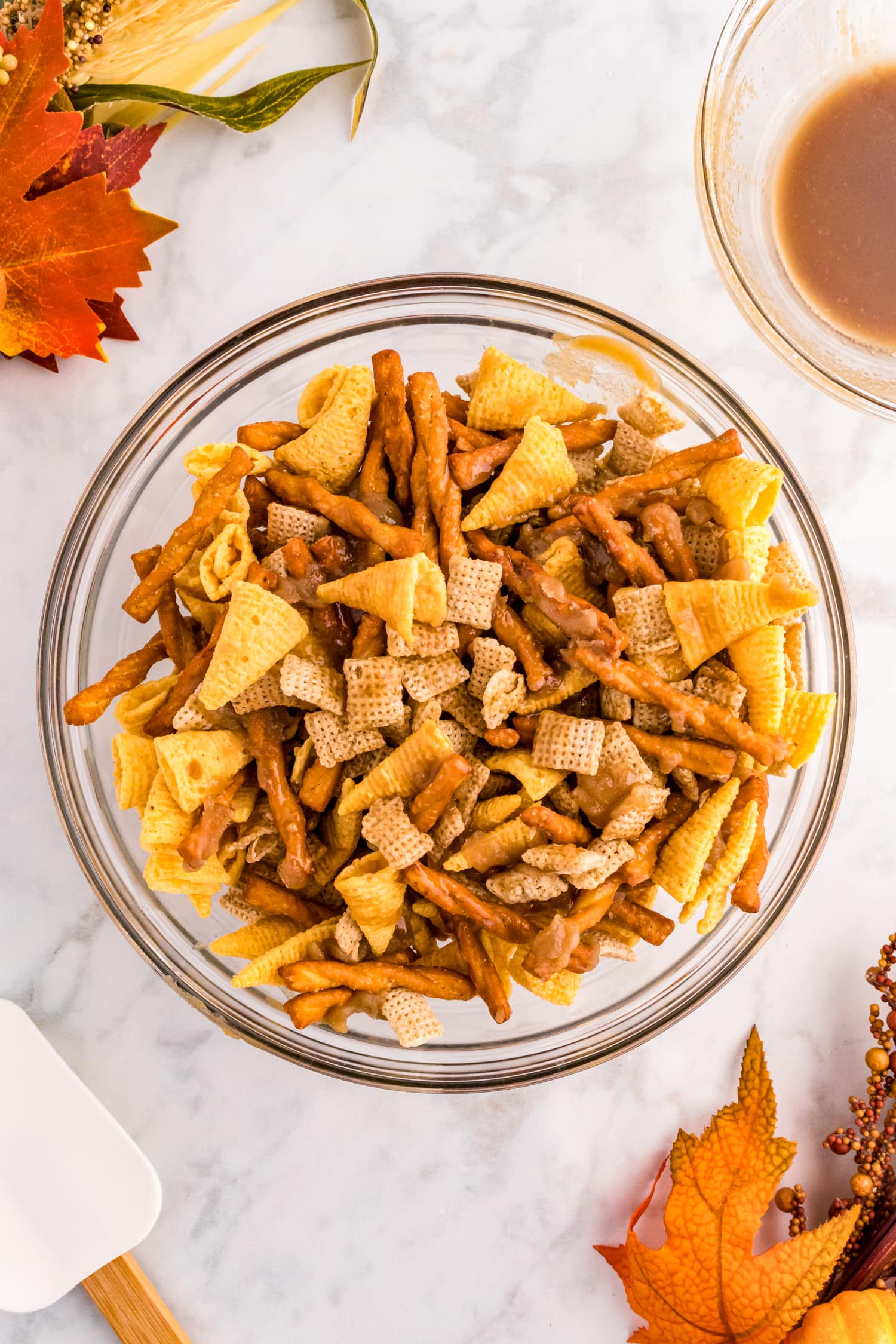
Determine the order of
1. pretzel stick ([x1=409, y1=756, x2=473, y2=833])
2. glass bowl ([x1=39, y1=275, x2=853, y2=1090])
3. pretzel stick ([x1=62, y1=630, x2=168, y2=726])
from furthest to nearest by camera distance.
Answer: glass bowl ([x1=39, y1=275, x2=853, y2=1090]) → pretzel stick ([x1=62, y1=630, x2=168, y2=726]) → pretzel stick ([x1=409, y1=756, x2=473, y2=833])

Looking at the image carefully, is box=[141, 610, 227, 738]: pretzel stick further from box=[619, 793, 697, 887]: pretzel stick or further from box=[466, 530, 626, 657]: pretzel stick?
box=[619, 793, 697, 887]: pretzel stick

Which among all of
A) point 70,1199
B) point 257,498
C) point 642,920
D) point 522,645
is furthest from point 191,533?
point 70,1199

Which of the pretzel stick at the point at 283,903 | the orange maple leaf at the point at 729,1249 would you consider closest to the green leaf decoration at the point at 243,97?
the pretzel stick at the point at 283,903

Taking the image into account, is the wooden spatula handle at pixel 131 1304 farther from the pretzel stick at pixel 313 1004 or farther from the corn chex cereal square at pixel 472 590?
the corn chex cereal square at pixel 472 590

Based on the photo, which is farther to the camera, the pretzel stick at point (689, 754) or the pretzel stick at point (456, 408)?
the pretzel stick at point (456, 408)

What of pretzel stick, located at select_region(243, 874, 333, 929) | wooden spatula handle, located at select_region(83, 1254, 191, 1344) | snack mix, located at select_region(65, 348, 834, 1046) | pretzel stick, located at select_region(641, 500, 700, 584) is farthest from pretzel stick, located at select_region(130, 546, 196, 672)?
wooden spatula handle, located at select_region(83, 1254, 191, 1344)
